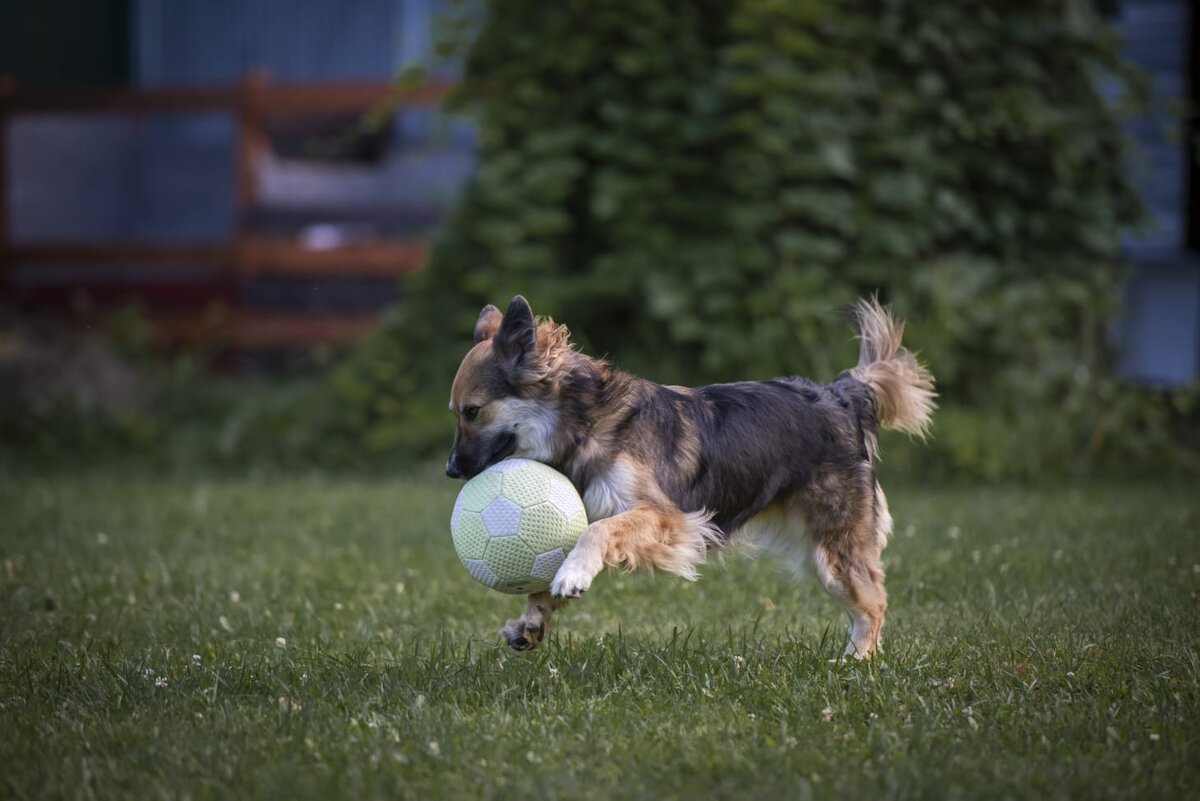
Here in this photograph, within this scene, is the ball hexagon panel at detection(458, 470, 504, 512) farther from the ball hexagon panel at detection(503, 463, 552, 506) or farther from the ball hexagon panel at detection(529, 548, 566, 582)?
the ball hexagon panel at detection(529, 548, 566, 582)

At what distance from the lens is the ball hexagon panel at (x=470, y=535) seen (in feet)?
14.6

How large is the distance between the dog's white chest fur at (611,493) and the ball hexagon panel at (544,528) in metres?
0.26

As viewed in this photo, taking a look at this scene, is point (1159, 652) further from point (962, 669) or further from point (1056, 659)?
point (962, 669)

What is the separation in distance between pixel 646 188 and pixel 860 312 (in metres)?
4.41

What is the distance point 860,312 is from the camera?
5656 millimetres

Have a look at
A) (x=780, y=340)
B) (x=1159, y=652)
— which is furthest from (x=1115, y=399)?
(x=1159, y=652)

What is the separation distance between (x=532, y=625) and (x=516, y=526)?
514mm

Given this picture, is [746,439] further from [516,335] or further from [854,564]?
[516,335]

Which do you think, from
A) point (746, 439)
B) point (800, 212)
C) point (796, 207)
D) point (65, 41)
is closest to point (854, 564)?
point (746, 439)

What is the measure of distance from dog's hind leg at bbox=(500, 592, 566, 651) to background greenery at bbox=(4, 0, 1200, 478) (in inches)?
190

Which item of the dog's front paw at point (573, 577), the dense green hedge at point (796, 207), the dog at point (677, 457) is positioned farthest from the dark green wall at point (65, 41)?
the dog's front paw at point (573, 577)

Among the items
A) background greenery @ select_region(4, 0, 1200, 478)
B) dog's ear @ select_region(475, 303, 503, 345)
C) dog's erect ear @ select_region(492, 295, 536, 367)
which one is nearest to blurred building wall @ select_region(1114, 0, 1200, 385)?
background greenery @ select_region(4, 0, 1200, 478)

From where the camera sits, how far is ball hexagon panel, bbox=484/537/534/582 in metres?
4.43

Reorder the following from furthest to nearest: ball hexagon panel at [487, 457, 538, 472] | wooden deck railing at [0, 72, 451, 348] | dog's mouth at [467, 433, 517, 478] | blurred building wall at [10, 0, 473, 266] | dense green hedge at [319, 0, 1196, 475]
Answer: blurred building wall at [10, 0, 473, 266] < wooden deck railing at [0, 72, 451, 348] < dense green hedge at [319, 0, 1196, 475] < dog's mouth at [467, 433, 517, 478] < ball hexagon panel at [487, 457, 538, 472]
